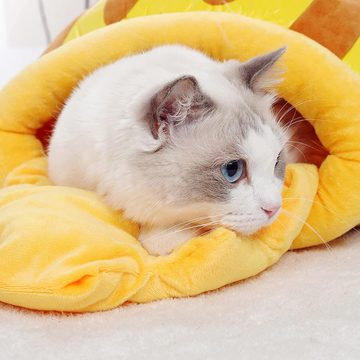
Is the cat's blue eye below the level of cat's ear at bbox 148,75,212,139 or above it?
below

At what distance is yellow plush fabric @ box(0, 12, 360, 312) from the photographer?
3.68ft

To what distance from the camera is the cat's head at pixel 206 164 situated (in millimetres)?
1237

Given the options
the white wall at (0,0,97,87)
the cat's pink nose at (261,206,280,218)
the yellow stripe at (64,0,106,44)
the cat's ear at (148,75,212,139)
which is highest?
the cat's ear at (148,75,212,139)

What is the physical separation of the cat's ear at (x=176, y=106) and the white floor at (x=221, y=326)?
1.24 feet

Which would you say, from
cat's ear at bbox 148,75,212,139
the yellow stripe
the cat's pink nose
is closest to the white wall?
the yellow stripe

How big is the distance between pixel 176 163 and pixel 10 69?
211 cm

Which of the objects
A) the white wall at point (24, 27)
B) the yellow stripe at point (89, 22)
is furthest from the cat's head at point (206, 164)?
the white wall at point (24, 27)

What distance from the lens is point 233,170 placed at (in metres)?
1.25

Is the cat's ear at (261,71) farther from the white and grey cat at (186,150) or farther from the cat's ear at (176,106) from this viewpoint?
the cat's ear at (176,106)

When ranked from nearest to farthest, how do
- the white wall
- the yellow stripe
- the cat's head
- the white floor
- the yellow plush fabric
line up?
the white floor → the yellow plush fabric → the cat's head → the yellow stripe → the white wall

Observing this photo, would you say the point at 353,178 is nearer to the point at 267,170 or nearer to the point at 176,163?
→ the point at 267,170

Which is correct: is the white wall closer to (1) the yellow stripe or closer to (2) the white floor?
(1) the yellow stripe

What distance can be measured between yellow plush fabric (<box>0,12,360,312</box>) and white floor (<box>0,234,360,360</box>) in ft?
0.11

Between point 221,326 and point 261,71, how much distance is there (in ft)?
2.00
